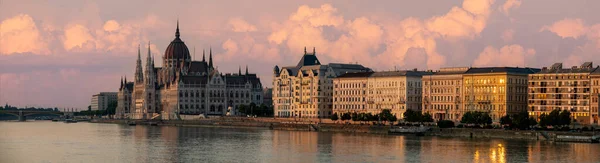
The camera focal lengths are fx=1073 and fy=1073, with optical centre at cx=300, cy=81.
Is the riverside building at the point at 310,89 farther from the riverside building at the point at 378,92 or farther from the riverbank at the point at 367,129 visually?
the riverbank at the point at 367,129

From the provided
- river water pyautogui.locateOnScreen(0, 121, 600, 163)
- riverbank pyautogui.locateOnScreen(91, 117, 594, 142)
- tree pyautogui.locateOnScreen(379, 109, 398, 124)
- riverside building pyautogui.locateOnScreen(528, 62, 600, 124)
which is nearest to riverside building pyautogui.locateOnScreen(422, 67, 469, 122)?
tree pyautogui.locateOnScreen(379, 109, 398, 124)

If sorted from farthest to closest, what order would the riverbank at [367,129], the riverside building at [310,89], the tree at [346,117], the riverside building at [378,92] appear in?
the riverside building at [310,89] → the riverside building at [378,92] → the tree at [346,117] → the riverbank at [367,129]

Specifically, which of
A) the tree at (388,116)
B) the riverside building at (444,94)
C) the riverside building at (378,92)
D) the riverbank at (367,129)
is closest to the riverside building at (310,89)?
the riverside building at (378,92)

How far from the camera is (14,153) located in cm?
9325

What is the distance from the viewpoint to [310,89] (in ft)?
620

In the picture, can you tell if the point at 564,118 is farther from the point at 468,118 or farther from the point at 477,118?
the point at 468,118

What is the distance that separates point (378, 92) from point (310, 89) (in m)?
20.2

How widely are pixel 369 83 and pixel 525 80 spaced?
31.8m

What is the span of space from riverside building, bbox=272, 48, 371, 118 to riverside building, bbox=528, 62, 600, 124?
5139cm

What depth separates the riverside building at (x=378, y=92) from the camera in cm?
16562

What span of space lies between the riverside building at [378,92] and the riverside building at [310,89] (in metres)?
5.53

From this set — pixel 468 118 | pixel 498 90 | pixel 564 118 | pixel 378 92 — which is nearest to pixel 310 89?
pixel 378 92

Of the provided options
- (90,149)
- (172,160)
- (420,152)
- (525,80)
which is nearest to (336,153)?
(420,152)

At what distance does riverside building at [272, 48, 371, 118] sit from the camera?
18700cm
